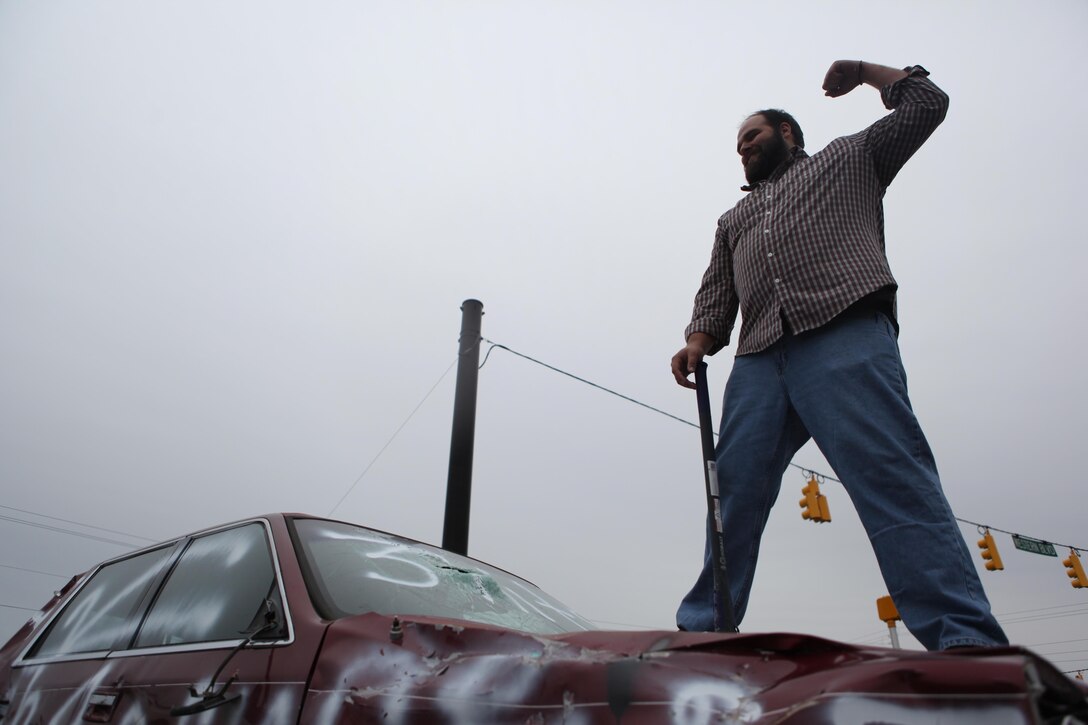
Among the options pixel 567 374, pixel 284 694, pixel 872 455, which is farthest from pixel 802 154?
pixel 567 374

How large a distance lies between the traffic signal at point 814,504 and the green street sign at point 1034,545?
627cm

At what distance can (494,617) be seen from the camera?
1.91 metres

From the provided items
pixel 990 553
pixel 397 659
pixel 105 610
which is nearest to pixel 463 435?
pixel 105 610

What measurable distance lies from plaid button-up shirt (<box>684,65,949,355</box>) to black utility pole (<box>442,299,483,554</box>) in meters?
4.90

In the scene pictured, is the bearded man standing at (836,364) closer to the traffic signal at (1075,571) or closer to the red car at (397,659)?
the red car at (397,659)

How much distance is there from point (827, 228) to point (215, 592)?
2177 millimetres

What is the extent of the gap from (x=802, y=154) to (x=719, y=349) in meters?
0.79

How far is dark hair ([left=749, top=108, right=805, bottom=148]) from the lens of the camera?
8.45ft

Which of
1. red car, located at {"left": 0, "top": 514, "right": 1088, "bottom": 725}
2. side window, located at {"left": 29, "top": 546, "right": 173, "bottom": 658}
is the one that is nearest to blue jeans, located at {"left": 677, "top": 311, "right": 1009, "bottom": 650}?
red car, located at {"left": 0, "top": 514, "right": 1088, "bottom": 725}

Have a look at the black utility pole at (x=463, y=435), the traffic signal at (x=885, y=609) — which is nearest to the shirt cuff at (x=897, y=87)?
the traffic signal at (x=885, y=609)

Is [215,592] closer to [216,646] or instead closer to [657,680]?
[216,646]

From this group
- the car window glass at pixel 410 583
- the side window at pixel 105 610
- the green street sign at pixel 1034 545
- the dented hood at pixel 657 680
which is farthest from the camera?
the green street sign at pixel 1034 545

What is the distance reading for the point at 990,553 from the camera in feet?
41.6

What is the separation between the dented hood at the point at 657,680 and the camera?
0.66 m
